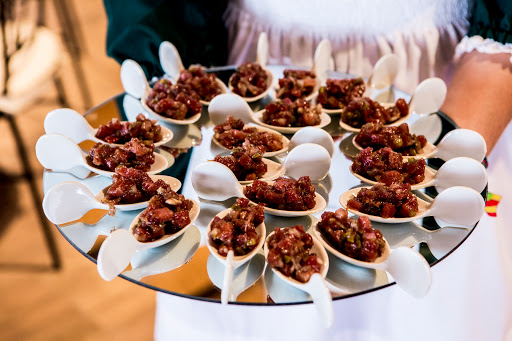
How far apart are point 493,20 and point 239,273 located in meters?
1.33

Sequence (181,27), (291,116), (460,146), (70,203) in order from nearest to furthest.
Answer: (70,203)
(460,146)
(291,116)
(181,27)

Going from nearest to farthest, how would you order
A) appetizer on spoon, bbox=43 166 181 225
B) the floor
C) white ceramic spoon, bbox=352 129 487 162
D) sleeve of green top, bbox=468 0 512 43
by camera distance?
appetizer on spoon, bbox=43 166 181 225, white ceramic spoon, bbox=352 129 487 162, sleeve of green top, bbox=468 0 512 43, the floor

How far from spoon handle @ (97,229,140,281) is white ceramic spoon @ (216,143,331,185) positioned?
0.37 m

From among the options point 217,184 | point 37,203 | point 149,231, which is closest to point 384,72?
point 217,184

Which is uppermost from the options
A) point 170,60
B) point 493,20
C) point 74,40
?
point 493,20

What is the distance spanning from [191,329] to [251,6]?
4.27 feet

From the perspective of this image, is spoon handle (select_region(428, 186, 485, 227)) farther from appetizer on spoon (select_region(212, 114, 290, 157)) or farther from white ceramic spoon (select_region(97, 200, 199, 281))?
white ceramic spoon (select_region(97, 200, 199, 281))

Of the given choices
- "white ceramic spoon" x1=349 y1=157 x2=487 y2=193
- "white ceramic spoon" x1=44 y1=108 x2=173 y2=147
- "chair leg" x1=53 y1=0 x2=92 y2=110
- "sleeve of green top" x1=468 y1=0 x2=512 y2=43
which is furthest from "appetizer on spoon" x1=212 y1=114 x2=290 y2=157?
"chair leg" x1=53 y1=0 x2=92 y2=110

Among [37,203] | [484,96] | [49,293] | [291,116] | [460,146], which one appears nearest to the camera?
[460,146]

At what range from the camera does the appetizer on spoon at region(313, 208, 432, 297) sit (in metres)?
0.91

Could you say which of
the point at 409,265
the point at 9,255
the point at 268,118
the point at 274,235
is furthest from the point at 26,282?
the point at 409,265

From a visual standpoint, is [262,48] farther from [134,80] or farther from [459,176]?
[459,176]

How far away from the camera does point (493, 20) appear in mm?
1611

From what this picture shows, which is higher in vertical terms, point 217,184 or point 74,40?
point 217,184
